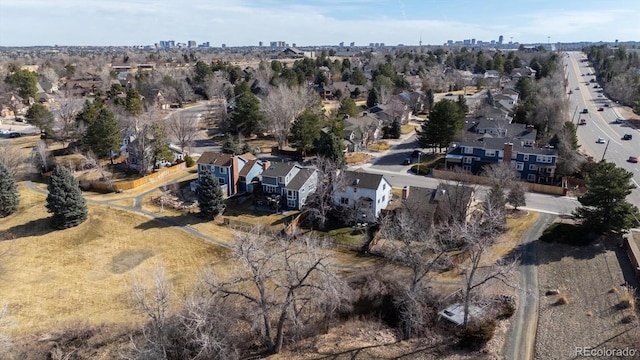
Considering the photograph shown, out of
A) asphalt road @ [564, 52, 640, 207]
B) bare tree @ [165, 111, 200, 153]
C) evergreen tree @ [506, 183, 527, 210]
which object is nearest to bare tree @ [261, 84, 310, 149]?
bare tree @ [165, 111, 200, 153]

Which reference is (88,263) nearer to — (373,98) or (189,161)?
(189,161)

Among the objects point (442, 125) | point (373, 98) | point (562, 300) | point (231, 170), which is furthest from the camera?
point (373, 98)

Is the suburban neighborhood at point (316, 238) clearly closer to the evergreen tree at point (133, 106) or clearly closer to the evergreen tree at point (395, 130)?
the evergreen tree at point (395, 130)

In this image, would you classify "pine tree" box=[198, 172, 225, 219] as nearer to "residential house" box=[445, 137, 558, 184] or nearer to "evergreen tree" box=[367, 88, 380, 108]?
"residential house" box=[445, 137, 558, 184]

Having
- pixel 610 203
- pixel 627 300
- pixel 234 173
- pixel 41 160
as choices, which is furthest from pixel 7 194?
pixel 610 203

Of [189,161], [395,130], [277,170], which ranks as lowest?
[189,161]

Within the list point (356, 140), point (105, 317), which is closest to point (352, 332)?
point (105, 317)
